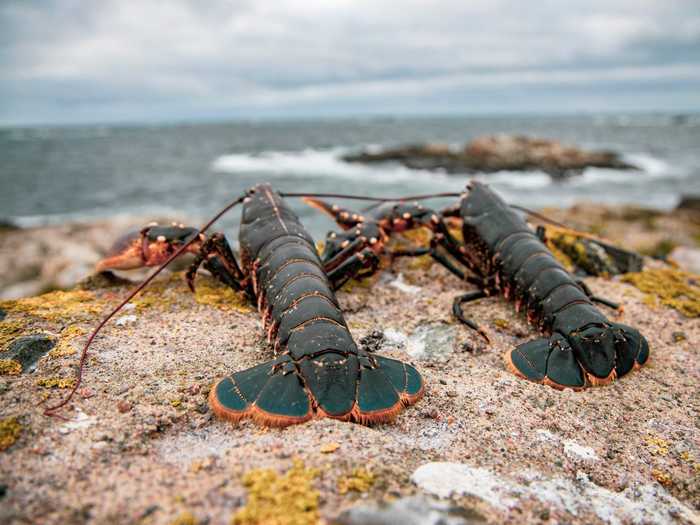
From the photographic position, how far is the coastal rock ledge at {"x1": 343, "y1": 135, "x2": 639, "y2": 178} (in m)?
42.1

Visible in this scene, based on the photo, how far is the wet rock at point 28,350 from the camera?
403 centimetres

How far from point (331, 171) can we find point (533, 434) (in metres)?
40.0

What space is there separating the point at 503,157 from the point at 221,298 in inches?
1761

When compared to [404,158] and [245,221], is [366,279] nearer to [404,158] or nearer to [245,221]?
[245,221]

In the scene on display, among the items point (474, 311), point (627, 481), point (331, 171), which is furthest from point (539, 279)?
point (331, 171)

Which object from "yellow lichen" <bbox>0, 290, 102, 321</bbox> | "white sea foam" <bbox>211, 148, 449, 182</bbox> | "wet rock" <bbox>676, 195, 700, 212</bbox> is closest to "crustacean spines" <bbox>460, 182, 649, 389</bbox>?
"yellow lichen" <bbox>0, 290, 102, 321</bbox>

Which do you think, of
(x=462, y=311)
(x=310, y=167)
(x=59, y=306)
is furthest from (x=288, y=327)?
(x=310, y=167)

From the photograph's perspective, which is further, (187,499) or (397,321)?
(397,321)

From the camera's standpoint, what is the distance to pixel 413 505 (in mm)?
2580

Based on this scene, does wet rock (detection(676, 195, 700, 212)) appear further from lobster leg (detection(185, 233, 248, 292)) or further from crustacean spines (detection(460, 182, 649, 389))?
lobster leg (detection(185, 233, 248, 292))

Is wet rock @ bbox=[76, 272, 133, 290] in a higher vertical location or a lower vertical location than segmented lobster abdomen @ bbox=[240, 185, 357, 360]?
lower

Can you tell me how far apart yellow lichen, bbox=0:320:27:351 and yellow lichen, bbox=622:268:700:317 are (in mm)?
7330

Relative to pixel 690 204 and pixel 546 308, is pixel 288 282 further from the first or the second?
pixel 690 204

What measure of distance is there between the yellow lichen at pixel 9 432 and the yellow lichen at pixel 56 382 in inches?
21.5
